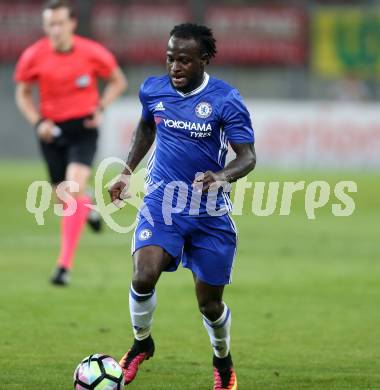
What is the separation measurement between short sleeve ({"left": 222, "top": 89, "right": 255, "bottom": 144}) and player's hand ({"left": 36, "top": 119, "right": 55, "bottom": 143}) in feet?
18.8

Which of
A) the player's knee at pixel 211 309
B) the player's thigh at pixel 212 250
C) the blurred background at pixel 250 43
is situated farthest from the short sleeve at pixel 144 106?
the blurred background at pixel 250 43

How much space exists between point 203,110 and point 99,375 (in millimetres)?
1719

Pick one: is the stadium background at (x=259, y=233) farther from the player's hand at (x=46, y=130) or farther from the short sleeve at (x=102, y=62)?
the short sleeve at (x=102, y=62)

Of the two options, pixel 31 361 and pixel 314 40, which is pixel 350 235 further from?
pixel 314 40

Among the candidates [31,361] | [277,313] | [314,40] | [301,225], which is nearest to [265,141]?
[314,40]

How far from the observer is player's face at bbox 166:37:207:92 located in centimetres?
725

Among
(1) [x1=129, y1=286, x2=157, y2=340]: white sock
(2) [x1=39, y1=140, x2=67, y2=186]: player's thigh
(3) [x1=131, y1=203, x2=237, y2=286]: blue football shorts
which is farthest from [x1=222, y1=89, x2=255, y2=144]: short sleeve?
(2) [x1=39, y1=140, x2=67, y2=186]: player's thigh

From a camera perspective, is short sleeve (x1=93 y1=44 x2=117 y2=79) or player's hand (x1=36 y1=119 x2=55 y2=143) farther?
short sleeve (x1=93 y1=44 x2=117 y2=79)

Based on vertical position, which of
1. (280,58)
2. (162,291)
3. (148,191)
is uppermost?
(148,191)

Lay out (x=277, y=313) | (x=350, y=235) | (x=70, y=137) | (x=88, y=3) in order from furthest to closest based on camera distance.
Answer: (x=88, y=3) → (x=350, y=235) → (x=70, y=137) → (x=277, y=313)

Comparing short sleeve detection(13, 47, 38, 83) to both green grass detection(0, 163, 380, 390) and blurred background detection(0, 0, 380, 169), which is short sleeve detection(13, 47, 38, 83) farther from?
blurred background detection(0, 0, 380, 169)

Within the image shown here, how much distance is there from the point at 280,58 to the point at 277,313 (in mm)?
29733

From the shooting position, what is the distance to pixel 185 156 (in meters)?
7.42

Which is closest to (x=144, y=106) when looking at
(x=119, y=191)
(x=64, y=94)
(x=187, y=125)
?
(x=187, y=125)
